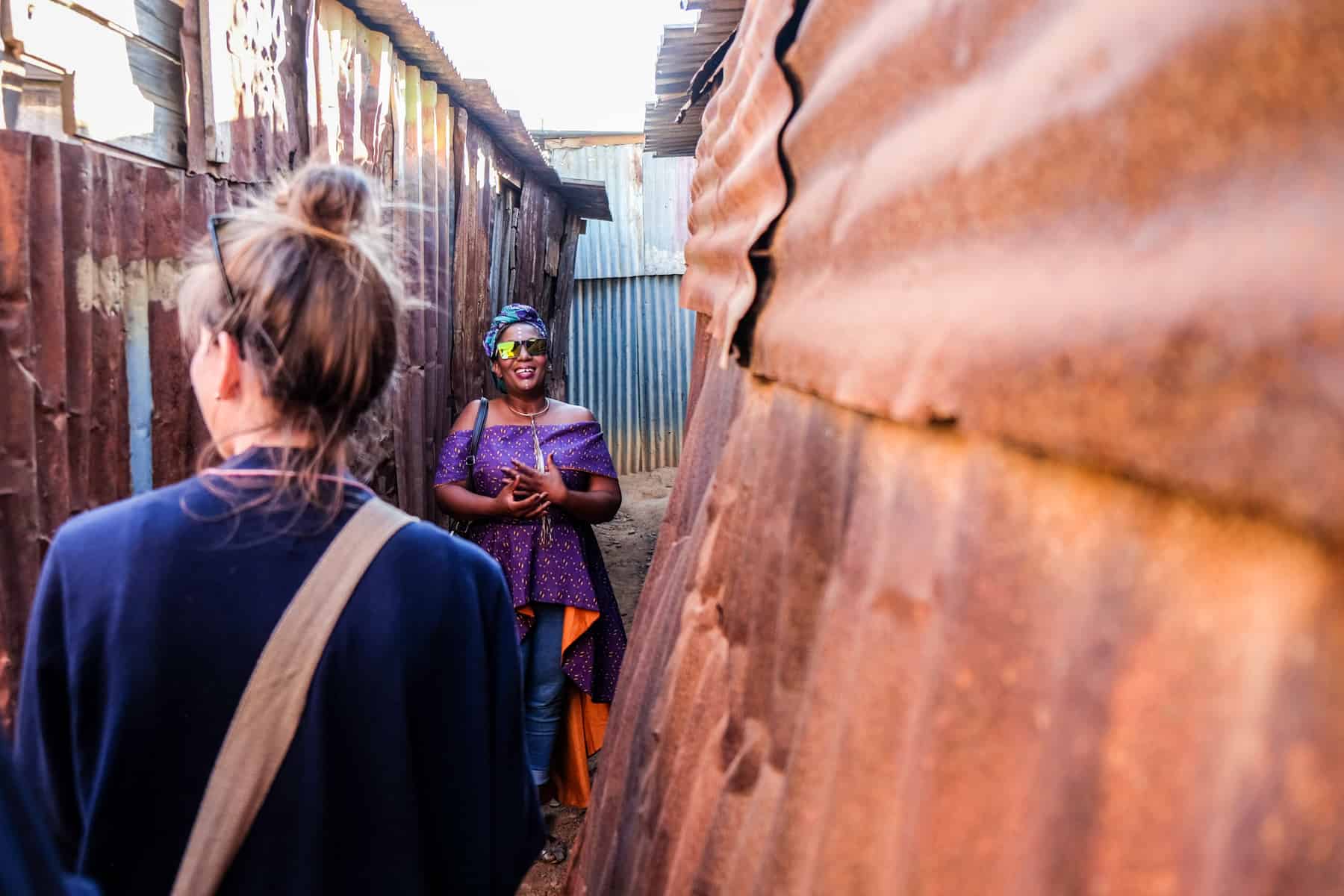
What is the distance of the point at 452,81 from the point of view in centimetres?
451

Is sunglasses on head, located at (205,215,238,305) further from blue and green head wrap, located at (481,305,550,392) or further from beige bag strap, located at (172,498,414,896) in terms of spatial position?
blue and green head wrap, located at (481,305,550,392)

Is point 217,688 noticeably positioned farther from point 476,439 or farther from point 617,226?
point 617,226

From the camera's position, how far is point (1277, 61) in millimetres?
402

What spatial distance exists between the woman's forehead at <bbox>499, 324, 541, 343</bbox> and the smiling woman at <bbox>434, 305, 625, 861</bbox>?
14 mm

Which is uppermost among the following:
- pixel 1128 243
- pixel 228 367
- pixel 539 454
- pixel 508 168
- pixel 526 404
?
pixel 508 168

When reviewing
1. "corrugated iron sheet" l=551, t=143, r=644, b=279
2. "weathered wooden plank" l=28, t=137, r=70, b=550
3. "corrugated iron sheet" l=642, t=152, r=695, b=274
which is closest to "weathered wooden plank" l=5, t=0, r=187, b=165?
"weathered wooden plank" l=28, t=137, r=70, b=550

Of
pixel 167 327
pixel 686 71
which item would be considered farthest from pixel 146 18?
pixel 686 71

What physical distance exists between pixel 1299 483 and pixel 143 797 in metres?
1.41

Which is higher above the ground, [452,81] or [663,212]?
[663,212]

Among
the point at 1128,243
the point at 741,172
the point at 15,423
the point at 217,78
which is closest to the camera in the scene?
the point at 1128,243

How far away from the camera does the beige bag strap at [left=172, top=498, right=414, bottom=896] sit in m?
1.20

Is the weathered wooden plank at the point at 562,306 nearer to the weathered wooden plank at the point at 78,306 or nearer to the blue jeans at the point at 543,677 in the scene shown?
the blue jeans at the point at 543,677

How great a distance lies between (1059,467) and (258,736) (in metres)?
1.14

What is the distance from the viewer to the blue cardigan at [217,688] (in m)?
1.18
